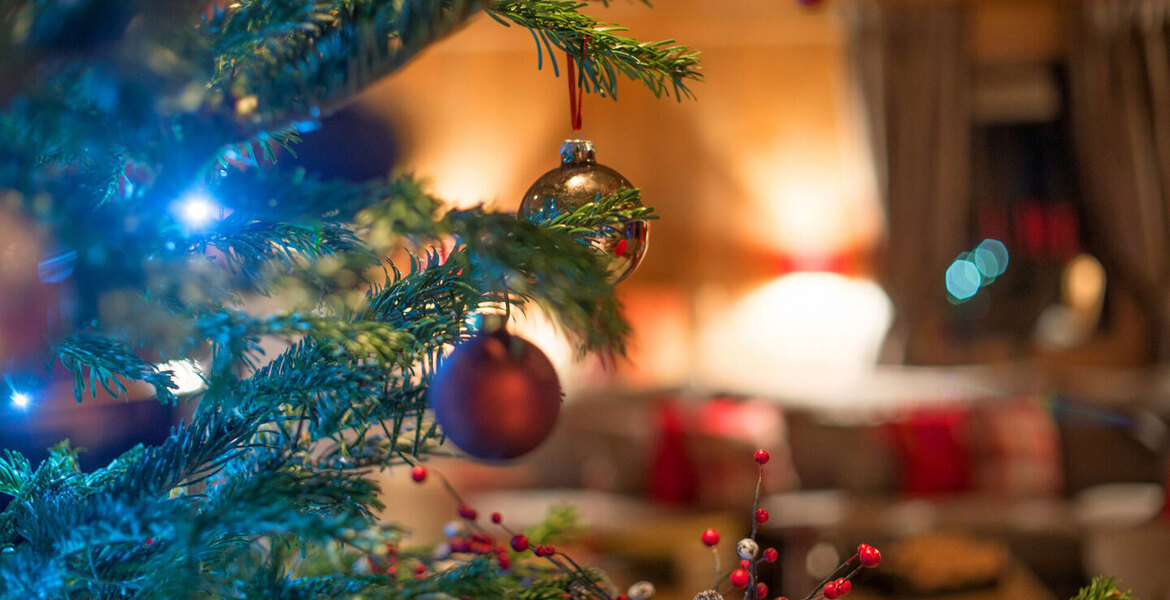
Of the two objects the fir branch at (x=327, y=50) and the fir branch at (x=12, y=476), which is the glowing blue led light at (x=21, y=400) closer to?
the fir branch at (x=12, y=476)

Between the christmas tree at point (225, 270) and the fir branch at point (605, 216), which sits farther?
the fir branch at point (605, 216)

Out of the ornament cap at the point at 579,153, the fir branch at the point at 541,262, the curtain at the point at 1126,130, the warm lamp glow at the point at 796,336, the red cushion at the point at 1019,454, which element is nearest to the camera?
the fir branch at the point at 541,262

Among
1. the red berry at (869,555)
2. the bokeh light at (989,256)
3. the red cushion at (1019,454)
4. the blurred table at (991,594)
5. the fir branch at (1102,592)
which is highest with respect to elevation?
the red berry at (869,555)

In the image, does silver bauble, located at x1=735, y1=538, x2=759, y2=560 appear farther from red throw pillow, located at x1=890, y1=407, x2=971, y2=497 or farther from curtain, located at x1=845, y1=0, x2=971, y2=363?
curtain, located at x1=845, y1=0, x2=971, y2=363

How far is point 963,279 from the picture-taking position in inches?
167

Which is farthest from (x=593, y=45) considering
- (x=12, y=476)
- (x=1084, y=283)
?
(x=1084, y=283)

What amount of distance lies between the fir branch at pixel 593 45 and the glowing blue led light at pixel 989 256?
4.19 m

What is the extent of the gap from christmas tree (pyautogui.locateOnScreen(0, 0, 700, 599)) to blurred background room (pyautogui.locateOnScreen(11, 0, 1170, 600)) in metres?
2.86

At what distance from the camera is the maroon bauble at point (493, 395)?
450 millimetres

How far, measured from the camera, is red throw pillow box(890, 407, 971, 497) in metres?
3.12

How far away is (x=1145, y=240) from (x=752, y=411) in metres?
2.37

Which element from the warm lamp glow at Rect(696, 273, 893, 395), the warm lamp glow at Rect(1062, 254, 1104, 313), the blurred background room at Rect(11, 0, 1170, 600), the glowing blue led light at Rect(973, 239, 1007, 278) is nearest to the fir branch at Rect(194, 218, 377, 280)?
the blurred background room at Rect(11, 0, 1170, 600)

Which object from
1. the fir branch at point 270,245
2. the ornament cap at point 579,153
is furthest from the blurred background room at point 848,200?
the fir branch at point 270,245

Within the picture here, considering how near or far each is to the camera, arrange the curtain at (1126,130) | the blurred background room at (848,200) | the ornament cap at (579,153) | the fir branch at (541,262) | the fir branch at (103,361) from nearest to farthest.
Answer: the fir branch at (541,262), the fir branch at (103,361), the ornament cap at (579,153), the blurred background room at (848,200), the curtain at (1126,130)
